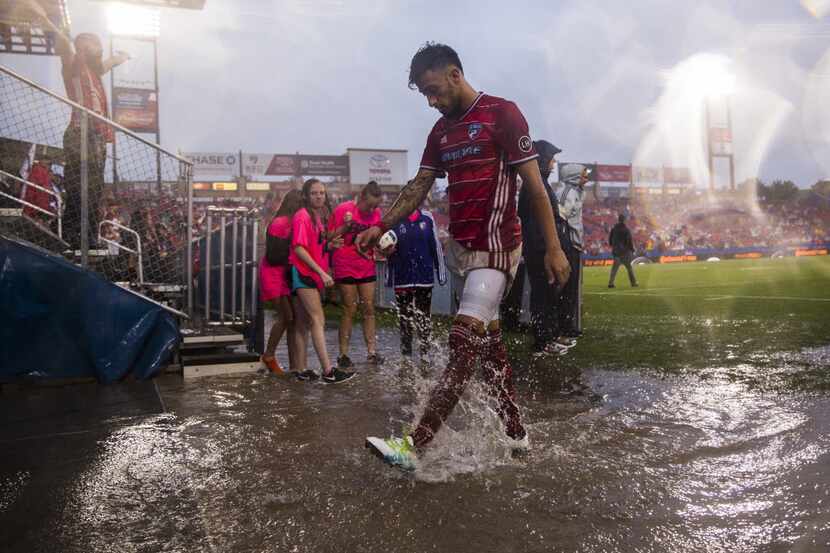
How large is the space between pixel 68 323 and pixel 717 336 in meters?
6.55

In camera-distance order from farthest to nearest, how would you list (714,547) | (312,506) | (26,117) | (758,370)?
(26,117), (758,370), (312,506), (714,547)

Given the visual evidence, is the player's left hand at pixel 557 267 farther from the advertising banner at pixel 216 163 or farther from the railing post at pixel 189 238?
the advertising banner at pixel 216 163

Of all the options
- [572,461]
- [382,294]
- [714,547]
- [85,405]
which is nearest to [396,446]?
[572,461]

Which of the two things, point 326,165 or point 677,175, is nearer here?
point 326,165

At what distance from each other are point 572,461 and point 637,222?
60069 mm

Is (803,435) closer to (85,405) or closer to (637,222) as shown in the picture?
(85,405)

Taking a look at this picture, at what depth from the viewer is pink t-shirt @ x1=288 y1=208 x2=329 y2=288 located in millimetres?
5457

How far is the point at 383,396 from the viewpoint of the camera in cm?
475

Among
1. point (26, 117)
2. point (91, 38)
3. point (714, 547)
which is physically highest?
point (91, 38)

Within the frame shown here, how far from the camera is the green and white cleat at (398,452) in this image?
283 centimetres

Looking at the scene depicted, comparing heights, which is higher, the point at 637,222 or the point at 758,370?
the point at 637,222

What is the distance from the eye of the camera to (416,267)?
654 centimetres

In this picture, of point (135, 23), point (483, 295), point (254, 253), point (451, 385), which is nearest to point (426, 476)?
point (451, 385)

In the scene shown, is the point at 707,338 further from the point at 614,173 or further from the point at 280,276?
the point at 614,173
